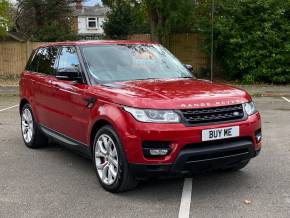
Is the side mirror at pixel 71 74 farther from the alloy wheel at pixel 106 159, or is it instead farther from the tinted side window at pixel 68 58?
the alloy wheel at pixel 106 159

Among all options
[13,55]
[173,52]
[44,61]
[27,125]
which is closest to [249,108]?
[44,61]

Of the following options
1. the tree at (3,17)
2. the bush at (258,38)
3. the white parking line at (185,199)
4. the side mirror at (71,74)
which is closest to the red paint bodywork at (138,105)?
the side mirror at (71,74)

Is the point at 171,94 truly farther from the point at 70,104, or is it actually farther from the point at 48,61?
the point at 48,61

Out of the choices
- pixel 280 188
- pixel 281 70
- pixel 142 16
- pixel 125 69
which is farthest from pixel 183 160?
pixel 142 16

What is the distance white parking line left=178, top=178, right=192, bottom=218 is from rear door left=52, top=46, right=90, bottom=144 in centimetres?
134

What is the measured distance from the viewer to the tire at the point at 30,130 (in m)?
8.18

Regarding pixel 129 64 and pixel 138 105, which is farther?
pixel 129 64

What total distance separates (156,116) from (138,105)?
222mm

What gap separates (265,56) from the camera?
1975 centimetres

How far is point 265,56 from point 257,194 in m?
14.7

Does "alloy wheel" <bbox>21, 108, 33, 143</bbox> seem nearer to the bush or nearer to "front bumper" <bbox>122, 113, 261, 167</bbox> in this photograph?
"front bumper" <bbox>122, 113, 261, 167</bbox>

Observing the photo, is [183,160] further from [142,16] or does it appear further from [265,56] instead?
[142,16]

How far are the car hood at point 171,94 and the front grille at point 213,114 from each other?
52 millimetres

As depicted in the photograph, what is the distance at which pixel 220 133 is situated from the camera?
5.37 m
